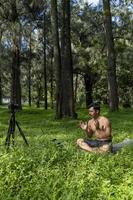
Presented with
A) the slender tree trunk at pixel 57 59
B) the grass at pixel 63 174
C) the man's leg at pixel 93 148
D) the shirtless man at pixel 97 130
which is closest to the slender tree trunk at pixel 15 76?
the slender tree trunk at pixel 57 59

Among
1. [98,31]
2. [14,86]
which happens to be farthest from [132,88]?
[14,86]

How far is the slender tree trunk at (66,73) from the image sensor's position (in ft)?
86.0

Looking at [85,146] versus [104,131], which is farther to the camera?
[104,131]

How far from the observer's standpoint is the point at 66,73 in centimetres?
2655

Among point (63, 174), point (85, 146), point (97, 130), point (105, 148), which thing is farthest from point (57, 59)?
point (63, 174)

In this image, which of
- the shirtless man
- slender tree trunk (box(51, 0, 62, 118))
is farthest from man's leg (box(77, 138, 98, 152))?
slender tree trunk (box(51, 0, 62, 118))

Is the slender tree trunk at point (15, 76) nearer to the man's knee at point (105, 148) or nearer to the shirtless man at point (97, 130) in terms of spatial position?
the shirtless man at point (97, 130)

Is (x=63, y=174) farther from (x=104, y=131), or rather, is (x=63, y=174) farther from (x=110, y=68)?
(x=110, y=68)

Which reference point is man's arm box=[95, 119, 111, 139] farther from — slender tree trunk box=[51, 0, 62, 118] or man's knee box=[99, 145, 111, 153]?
slender tree trunk box=[51, 0, 62, 118]

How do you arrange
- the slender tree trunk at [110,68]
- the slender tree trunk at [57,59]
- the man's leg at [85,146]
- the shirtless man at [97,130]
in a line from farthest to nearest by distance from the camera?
the slender tree trunk at [110,68], the slender tree trunk at [57,59], the shirtless man at [97,130], the man's leg at [85,146]

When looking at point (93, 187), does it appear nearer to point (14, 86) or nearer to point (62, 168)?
point (62, 168)

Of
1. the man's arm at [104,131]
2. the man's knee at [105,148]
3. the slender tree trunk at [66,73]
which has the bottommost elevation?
the man's knee at [105,148]

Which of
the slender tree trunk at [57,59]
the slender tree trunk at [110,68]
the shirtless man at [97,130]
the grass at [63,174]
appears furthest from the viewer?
the slender tree trunk at [110,68]

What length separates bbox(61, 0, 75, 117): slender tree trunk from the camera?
26203mm
